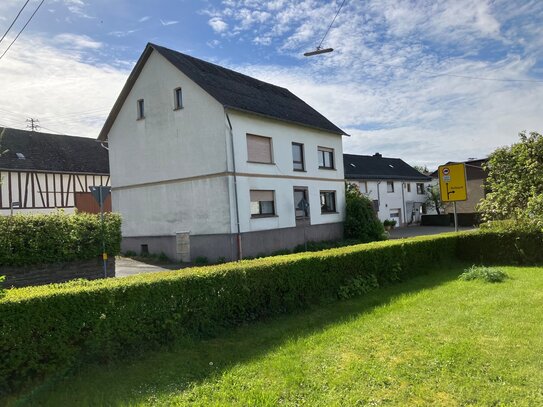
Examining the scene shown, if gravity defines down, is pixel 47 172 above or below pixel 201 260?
above

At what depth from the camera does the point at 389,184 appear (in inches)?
1624

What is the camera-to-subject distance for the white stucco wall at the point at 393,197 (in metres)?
38.9

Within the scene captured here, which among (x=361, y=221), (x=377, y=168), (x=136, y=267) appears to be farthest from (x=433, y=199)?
(x=136, y=267)

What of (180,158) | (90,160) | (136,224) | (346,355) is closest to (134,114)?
(180,158)

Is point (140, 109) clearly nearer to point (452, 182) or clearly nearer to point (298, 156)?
point (298, 156)

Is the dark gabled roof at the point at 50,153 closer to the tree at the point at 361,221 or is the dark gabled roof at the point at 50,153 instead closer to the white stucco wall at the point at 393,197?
the tree at the point at 361,221

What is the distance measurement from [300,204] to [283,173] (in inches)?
79.6

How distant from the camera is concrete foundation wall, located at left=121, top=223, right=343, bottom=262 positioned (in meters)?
17.0

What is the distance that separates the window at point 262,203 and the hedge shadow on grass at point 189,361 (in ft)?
36.3

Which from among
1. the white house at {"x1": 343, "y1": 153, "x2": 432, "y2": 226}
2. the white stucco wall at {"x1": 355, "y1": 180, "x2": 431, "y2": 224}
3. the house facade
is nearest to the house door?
the house facade

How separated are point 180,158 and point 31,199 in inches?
632

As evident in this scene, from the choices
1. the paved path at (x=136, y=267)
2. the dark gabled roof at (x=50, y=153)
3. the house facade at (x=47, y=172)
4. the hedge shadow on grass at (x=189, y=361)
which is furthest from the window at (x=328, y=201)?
the dark gabled roof at (x=50, y=153)

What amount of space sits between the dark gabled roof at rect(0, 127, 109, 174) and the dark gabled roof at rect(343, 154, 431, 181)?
21880 mm

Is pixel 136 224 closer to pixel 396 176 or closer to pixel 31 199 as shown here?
pixel 31 199
